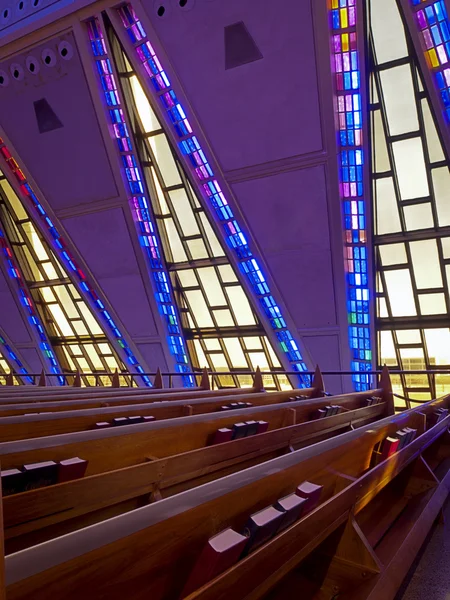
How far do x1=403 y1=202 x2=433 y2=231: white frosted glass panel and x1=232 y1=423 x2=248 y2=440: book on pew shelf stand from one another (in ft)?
20.2

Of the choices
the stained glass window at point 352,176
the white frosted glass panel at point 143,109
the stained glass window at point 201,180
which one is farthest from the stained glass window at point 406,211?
the white frosted glass panel at point 143,109

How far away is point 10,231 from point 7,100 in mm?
3979

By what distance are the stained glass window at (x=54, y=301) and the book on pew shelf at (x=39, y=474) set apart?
9.43 m

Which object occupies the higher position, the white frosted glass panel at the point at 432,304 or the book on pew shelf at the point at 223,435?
the white frosted glass panel at the point at 432,304

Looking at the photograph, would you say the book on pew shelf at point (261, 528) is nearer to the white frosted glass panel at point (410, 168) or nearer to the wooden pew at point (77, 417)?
the wooden pew at point (77, 417)

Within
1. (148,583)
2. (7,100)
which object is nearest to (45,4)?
(7,100)

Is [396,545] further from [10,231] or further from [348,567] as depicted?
[10,231]

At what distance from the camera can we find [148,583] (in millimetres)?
1068

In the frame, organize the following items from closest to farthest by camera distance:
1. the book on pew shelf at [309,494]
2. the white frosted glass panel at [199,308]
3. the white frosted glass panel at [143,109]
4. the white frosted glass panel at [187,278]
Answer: the book on pew shelf at [309,494] → the white frosted glass panel at [143,109] → the white frosted glass panel at [187,278] → the white frosted glass panel at [199,308]

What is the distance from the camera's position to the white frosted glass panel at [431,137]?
6.53m

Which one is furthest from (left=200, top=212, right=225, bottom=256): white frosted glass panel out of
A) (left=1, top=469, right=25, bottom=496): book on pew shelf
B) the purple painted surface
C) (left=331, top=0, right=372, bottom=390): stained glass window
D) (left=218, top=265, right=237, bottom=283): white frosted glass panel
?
(left=1, top=469, right=25, bottom=496): book on pew shelf

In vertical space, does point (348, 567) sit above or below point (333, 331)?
below

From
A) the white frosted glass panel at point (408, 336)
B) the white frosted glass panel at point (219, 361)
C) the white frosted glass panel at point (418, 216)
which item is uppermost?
the white frosted glass panel at point (418, 216)

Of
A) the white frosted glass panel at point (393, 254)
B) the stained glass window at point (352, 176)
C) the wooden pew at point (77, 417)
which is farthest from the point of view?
the white frosted glass panel at point (393, 254)
